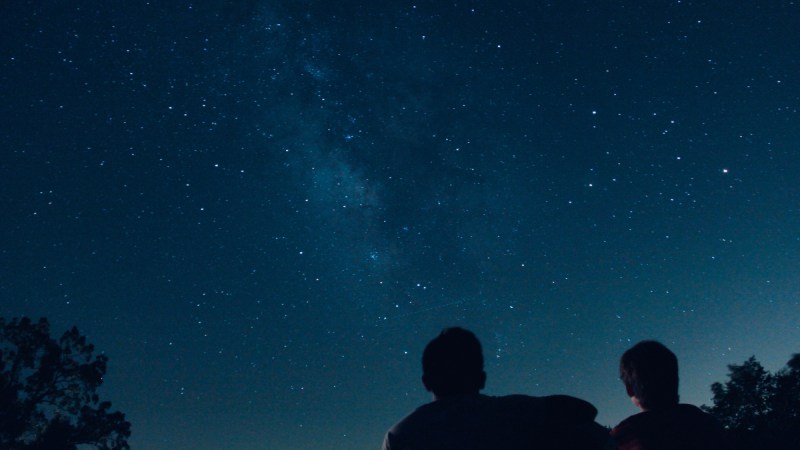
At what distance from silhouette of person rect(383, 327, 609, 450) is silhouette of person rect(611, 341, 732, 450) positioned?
3.09 feet

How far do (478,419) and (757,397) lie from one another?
3942cm

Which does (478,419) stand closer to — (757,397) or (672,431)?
(672,431)

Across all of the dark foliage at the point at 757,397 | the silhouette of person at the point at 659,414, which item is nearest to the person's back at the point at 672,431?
the silhouette of person at the point at 659,414

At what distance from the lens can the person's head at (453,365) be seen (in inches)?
76.9

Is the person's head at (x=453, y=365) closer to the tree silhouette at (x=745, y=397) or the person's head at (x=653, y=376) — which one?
the person's head at (x=653, y=376)

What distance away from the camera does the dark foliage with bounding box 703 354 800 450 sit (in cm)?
2945

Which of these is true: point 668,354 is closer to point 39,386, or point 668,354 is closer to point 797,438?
point 39,386

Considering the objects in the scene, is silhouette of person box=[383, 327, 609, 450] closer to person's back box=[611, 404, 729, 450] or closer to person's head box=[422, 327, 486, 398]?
person's head box=[422, 327, 486, 398]

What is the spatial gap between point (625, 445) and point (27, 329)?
23.6 m

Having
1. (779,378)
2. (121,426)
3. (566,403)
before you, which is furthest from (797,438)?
(121,426)

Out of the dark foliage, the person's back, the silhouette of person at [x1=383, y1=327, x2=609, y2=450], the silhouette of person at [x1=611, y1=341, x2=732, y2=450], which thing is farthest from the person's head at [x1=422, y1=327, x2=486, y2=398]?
the dark foliage

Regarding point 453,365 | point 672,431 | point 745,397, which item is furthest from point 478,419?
point 745,397

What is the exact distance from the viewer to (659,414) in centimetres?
244

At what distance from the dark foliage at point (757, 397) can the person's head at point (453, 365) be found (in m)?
35.4
